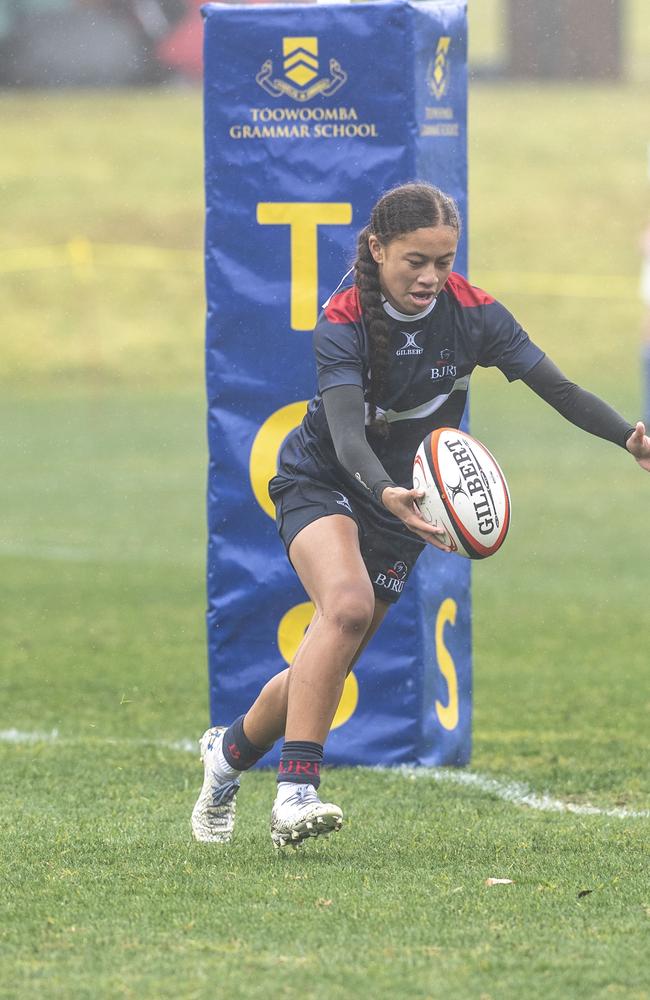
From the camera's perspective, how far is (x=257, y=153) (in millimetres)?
6176

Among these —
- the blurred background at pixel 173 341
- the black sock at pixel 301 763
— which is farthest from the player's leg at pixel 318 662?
the blurred background at pixel 173 341

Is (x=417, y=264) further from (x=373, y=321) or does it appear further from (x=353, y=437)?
(x=353, y=437)

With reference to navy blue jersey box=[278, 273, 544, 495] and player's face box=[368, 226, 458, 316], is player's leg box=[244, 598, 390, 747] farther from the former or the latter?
player's face box=[368, 226, 458, 316]

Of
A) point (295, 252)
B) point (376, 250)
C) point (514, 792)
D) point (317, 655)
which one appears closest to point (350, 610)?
point (317, 655)

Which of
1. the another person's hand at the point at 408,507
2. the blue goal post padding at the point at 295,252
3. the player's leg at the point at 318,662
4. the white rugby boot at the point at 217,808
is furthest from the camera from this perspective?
the blue goal post padding at the point at 295,252

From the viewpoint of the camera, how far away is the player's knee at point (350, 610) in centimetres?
472

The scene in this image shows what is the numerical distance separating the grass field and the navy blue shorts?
2.44 ft

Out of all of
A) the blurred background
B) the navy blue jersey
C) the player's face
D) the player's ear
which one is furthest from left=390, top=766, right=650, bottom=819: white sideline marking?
the player's ear

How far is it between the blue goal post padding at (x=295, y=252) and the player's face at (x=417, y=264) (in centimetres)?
126

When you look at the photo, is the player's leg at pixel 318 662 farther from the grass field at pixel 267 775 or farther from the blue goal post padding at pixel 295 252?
the blue goal post padding at pixel 295 252

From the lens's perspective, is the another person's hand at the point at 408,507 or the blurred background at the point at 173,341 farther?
the blurred background at the point at 173,341

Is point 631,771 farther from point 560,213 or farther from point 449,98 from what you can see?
point 560,213

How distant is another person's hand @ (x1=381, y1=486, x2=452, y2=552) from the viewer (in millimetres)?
4445

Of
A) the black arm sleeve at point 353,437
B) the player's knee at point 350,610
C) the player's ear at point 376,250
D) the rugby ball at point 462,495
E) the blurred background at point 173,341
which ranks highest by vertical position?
the player's ear at point 376,250
